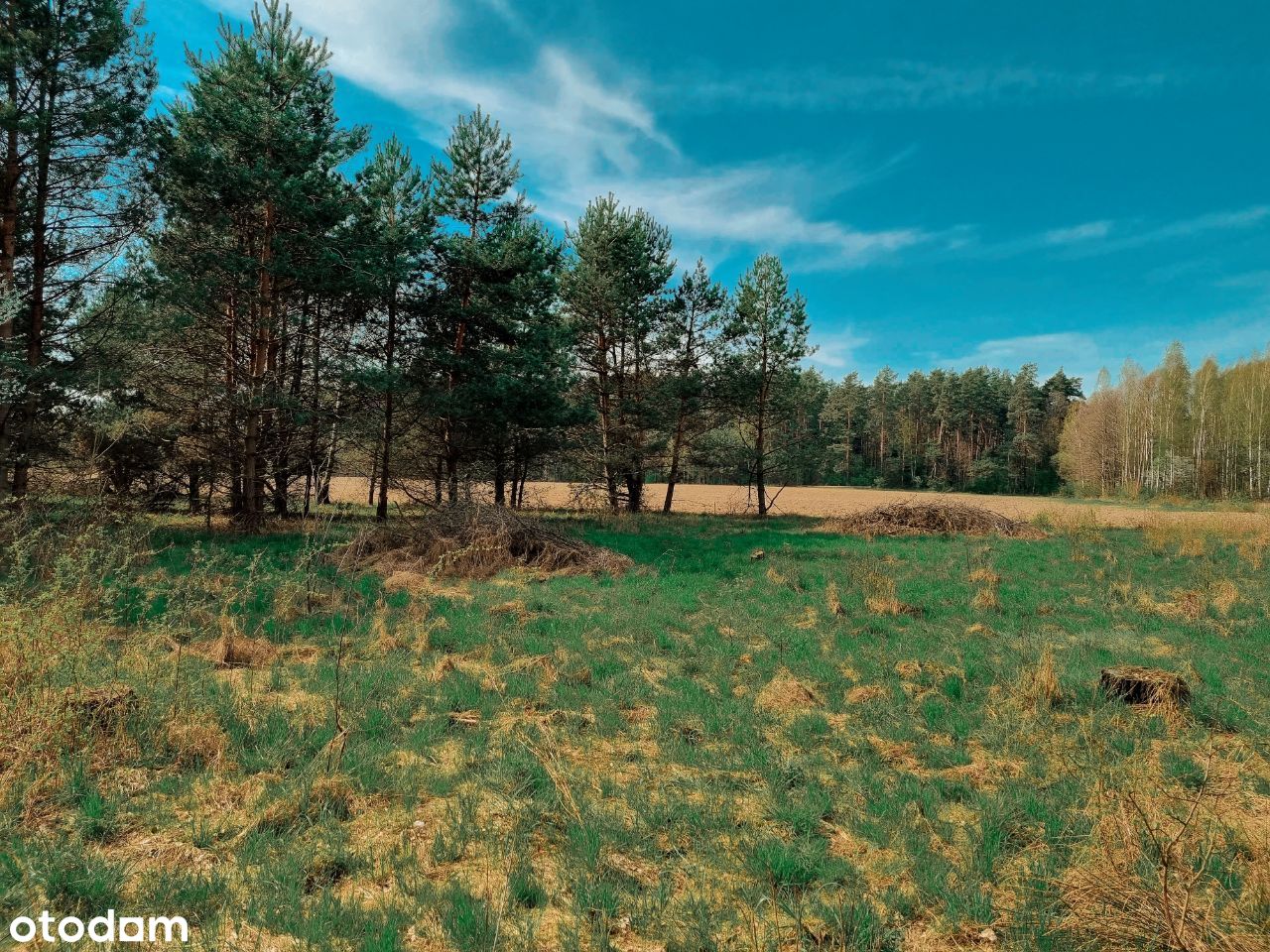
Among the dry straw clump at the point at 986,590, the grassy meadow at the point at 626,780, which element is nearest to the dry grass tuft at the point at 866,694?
the grassy meadow at the point at 626,780

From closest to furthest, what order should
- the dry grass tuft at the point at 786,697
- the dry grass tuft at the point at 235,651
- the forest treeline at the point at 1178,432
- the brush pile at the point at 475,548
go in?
the dry grass tuft at the point at 786,697 < the dry grass tuft at the point at 235,651 < the brush pile at the point at 475,548 < the forest treeline at the point at 1178,432

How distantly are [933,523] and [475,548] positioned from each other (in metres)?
14.4

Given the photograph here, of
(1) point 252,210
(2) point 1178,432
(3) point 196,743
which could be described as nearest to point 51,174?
(1) point 252,210

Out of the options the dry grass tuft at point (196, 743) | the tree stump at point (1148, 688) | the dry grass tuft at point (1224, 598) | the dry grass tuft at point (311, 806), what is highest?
the dry grass tuft at point (1224, 598)

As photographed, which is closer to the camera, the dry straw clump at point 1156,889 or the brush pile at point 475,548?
the dry straw clump at point 1156,889

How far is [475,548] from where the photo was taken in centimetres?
1088

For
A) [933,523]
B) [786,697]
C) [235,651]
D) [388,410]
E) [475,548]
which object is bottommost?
[786,697]

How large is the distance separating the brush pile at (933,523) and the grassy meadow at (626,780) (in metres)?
10.3

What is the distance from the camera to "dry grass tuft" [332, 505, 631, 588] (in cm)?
1046

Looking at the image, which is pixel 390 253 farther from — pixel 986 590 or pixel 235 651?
pixel 986 590

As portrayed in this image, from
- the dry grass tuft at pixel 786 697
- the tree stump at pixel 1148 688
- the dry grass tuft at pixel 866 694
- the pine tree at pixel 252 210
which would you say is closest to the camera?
the tree stump at pixel 1148 688

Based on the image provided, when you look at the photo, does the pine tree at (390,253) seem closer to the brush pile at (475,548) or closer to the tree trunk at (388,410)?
the tree trunk at (388,410)

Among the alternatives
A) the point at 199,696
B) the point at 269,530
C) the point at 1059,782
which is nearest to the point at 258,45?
the point at 269,530

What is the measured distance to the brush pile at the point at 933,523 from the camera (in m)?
17.6
